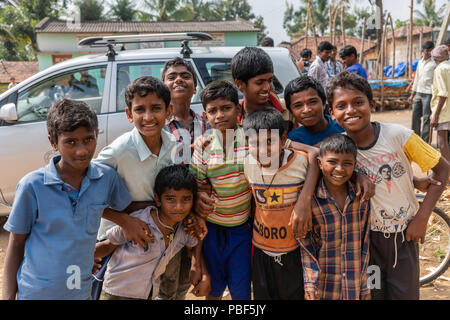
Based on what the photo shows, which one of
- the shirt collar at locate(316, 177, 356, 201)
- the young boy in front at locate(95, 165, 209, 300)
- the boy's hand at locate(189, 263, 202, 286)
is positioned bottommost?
the boy's hand at locate(189, 263, 202, 286)

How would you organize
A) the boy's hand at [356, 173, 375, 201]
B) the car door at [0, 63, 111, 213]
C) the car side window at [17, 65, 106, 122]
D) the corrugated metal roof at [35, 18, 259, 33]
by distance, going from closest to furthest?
1. the boy's hand at [356, 173, 375, 201]
2. the car door at [0, 63, 111, 213]
3. the car side window at [17, 65, 106, 122]
4. the corrugated metal roof at [35, 18, 259, 33]

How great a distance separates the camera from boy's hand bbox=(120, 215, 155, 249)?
1680 mm

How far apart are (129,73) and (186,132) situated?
1956 millimetres

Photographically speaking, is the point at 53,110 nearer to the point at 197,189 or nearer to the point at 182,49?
the point at 197,189

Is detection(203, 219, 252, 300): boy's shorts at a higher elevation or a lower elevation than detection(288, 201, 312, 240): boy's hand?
lower

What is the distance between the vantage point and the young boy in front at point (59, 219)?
1.43 m

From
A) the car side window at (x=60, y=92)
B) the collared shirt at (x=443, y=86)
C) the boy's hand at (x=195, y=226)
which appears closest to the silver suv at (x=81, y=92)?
the car side window at (x=60, y=92)

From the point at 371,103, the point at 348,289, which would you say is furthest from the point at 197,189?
the point at 371,103

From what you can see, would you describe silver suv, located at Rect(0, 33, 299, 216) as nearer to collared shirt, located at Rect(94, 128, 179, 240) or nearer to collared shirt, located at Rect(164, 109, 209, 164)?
collared shirt, located at Rect(164, 109, 209, 164)

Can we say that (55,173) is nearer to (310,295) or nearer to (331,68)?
(310,295)

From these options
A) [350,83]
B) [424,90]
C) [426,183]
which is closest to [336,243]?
[426,183]

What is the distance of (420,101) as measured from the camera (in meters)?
6.75

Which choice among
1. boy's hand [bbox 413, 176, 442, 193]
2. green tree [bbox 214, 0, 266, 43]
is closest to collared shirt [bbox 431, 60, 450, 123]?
boy's hand [bbox 413, 176, 442, 193]

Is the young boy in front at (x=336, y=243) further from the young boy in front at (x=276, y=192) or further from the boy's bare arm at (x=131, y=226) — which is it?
the boy's bare arm at (x=131, y=226)
